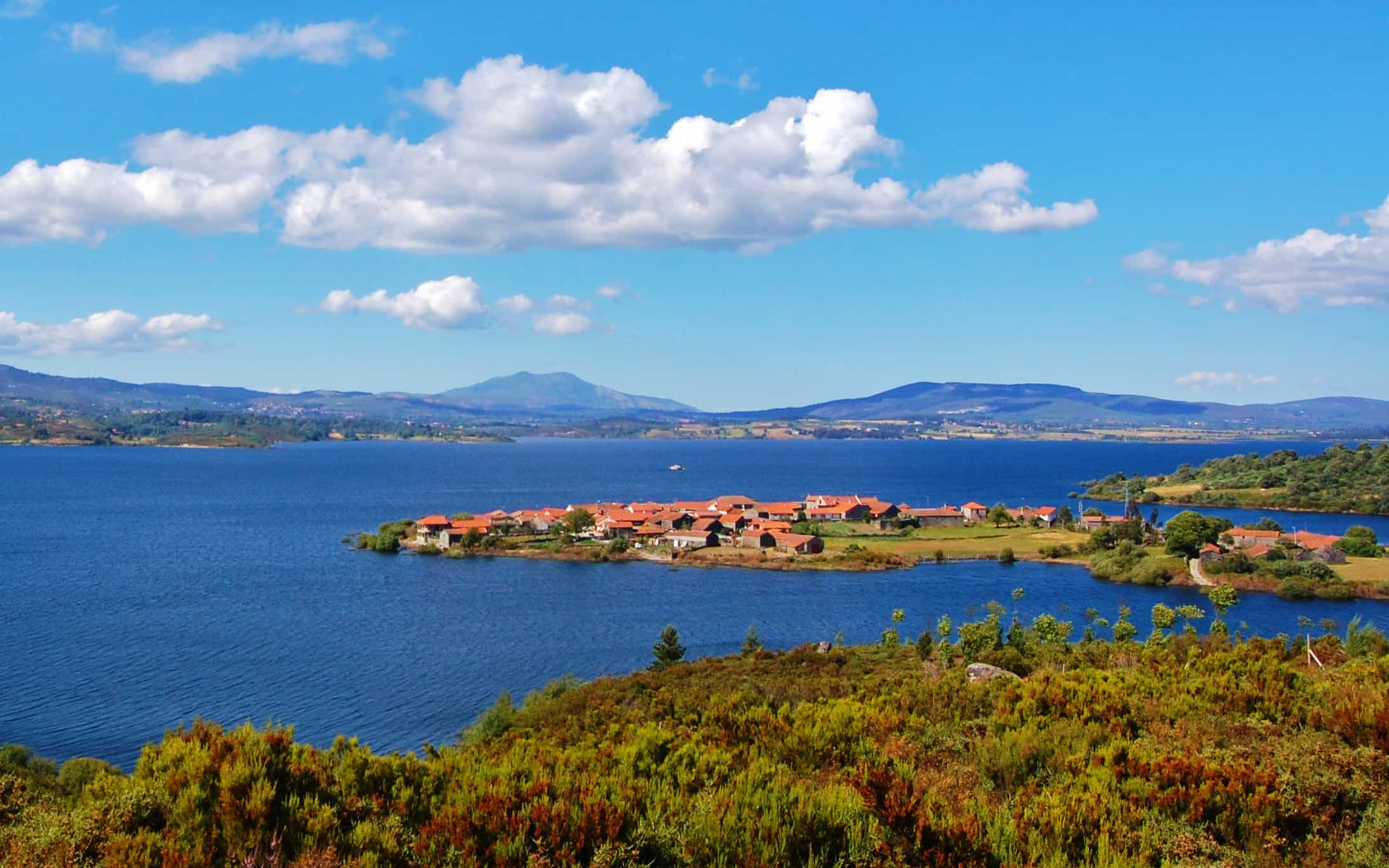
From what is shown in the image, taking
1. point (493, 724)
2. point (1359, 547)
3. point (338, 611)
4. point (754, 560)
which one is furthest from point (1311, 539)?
point (338, 611)

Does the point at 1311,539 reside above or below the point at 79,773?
below

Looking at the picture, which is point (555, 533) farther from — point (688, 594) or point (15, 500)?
point (15, 500)

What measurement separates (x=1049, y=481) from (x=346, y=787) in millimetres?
106103

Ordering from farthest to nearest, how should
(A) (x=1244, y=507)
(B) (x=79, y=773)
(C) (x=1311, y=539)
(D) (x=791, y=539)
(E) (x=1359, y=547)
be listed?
(A) (x=1244, y=507) < (D) (x=791, y=539) < (C) (x=1311, y=539) < (E) (x=1359, y=547) < (B) (x=79, y=773)

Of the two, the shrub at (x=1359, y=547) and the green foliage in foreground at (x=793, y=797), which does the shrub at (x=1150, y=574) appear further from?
the green foliage in foreground at (x=793, y=797)

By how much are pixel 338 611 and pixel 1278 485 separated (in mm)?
72831

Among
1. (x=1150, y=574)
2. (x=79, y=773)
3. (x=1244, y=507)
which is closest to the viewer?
(x=79, y=773)

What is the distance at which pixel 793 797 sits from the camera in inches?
234

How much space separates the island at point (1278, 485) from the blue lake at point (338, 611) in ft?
11.5

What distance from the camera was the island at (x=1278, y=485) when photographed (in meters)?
72.9

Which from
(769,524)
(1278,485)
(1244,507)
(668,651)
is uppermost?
(1278,485)

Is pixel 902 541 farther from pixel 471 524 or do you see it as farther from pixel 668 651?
pixel 668 651

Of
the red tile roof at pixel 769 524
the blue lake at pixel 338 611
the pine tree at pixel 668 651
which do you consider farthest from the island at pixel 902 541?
the pine tree at pixel 668 651

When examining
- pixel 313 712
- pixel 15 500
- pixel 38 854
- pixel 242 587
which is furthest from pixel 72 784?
pixel 15 500
